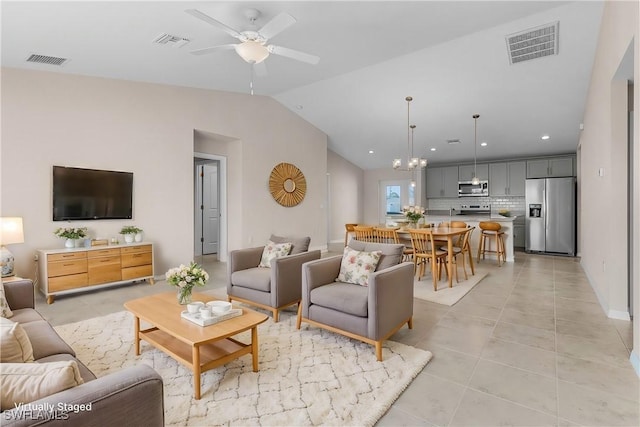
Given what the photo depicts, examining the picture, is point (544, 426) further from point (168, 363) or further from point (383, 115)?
point (383, 115)

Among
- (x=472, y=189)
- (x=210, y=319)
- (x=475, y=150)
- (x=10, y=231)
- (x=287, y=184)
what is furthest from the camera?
(x=472, y=189)

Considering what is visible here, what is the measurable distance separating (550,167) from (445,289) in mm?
5524

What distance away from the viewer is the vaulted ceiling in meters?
3.37

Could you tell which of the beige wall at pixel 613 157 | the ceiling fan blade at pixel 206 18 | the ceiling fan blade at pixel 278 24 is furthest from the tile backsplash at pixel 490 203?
the ceiling fan blade at pixel 206 18

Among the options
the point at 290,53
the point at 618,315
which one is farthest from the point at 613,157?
the point at 290,53

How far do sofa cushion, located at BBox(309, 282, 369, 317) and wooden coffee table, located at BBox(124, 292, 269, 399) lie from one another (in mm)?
625

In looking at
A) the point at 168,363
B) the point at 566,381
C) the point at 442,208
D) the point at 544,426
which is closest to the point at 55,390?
the point at 168,363

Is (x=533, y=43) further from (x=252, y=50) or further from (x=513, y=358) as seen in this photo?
(x=513, y=358)

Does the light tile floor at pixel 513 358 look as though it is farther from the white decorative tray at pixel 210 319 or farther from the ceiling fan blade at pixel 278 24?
the ceiling fan blade at pixel 278 24

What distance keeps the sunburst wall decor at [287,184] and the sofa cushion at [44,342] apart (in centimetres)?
506

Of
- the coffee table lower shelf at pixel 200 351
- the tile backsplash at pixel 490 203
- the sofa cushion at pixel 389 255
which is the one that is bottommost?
the coffee table lower shelf at pixel 200 351

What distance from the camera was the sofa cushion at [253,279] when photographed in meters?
3.39

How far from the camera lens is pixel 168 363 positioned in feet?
8.12

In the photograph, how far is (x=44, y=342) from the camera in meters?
1.89
